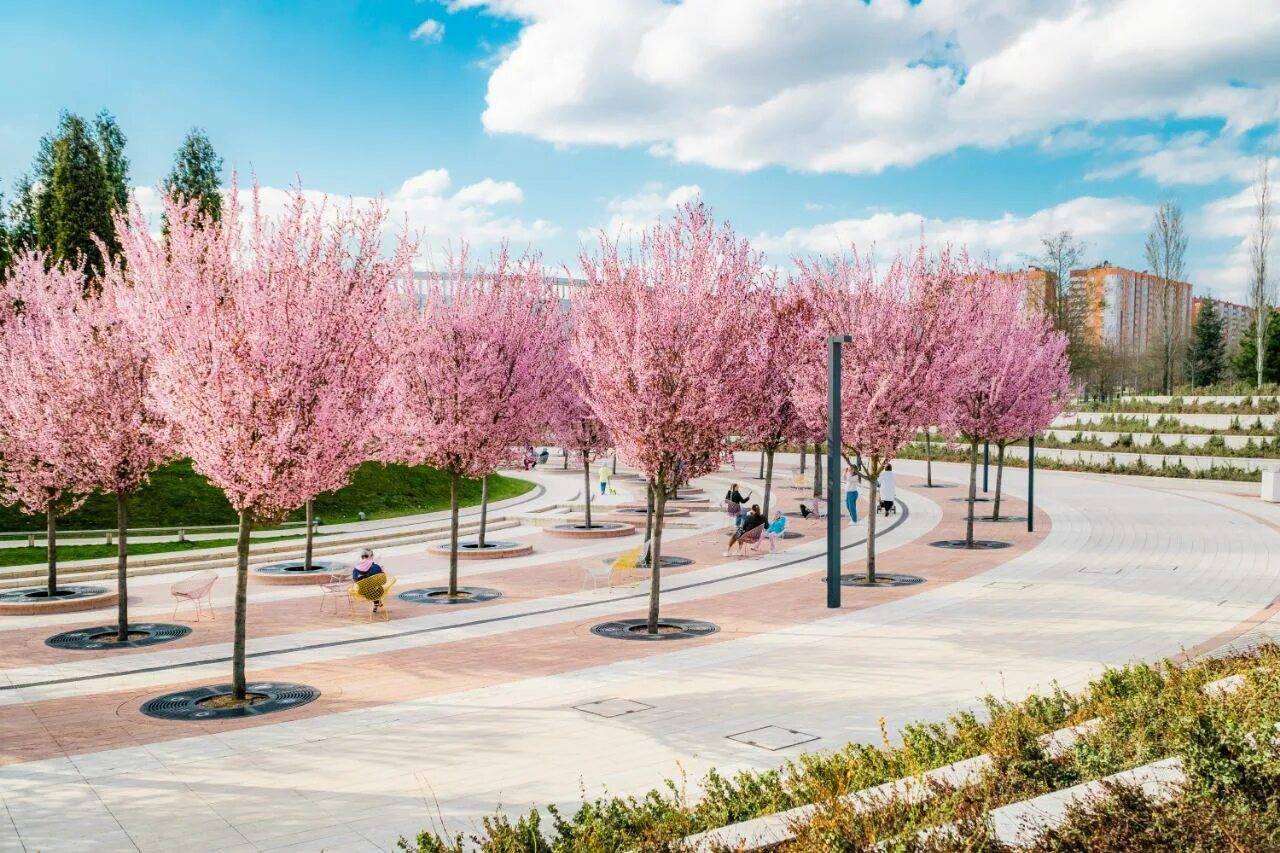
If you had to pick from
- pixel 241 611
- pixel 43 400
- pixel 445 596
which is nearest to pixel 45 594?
pixel 43 400

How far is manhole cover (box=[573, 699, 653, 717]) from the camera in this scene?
31.1 feet

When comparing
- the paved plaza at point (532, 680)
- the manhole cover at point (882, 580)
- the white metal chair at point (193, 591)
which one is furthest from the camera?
the manhole cover at point (882, 580)

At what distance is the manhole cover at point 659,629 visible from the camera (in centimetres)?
1300

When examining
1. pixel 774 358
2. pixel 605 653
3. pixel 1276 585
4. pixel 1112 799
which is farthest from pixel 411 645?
pixel 1276 585

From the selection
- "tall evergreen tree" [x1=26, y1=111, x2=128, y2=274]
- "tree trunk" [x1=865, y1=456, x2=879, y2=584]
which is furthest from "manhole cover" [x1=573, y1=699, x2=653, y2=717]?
"tall evergreen tree" [x1=26, y1=111, x2=128, y2=274]

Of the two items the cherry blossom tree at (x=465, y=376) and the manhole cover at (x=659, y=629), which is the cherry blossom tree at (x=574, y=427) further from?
the manhole cover at (x=659, y=629)

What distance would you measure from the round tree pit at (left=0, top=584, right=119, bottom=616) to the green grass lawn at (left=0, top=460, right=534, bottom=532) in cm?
509

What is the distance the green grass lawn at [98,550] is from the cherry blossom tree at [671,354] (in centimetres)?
1273

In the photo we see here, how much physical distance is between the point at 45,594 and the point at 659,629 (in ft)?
34.3

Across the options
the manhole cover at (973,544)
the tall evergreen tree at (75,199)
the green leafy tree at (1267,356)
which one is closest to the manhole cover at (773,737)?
the manhole cover at (973,544)

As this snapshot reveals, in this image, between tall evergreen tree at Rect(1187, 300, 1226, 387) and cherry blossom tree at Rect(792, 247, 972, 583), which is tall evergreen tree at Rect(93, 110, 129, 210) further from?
tall evergreen tree at Rect(1187, 300, 1226, 387)

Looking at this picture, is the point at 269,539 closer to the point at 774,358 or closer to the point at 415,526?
the point at 415,526

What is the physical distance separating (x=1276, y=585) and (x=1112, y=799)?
44.9 feet

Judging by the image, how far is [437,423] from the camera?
15422 mm
